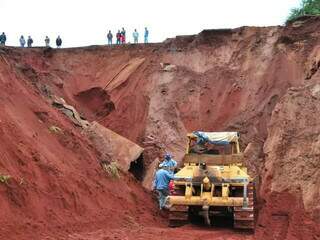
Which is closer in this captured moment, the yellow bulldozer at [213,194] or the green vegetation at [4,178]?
the green vegetation at [4,178]

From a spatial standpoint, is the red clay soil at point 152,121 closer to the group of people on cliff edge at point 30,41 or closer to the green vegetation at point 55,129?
the green vegetation at point 55,129

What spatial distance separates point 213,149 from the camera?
1978 cm

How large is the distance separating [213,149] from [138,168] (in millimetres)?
4236

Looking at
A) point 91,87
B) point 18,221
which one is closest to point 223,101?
point 91,87

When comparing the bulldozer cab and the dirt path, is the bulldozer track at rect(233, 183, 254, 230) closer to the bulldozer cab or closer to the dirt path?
the dirt path

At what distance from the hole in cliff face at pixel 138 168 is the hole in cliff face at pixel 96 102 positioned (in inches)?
213

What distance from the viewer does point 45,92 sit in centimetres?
2320

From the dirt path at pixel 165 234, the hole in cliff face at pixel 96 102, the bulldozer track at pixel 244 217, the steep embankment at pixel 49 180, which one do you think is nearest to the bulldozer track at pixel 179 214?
the dirt path at pixel 165 234

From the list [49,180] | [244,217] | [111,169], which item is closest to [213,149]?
[111,169]

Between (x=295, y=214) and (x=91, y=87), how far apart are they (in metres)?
14.8

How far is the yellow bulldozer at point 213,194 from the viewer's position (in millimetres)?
15578

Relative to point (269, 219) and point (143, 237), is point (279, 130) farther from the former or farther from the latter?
point (143, 237)

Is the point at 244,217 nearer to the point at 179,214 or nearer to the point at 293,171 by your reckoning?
the point at 179,214

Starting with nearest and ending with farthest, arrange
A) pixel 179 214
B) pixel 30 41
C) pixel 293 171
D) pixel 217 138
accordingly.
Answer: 1. pixel 179 214
2. pixel 293 171
3. pixel 217 138
4. pixel 30 41
